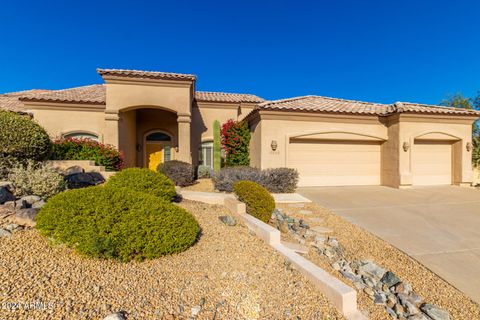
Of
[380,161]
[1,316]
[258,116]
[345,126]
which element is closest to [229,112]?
[258,116]

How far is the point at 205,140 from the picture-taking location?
13867 mm

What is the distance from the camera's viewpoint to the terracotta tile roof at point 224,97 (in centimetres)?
1393

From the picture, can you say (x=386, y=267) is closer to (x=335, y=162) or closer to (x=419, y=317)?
(x=419, y=317)

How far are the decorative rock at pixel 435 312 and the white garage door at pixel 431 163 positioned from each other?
9951 millimetres

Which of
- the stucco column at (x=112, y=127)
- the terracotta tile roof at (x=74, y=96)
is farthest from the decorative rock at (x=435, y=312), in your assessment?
the terracotta tile roof at (x=74, y=96)

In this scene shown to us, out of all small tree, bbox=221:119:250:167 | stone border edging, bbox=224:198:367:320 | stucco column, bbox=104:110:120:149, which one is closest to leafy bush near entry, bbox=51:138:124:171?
stucco column, bbox=104:110:120:149

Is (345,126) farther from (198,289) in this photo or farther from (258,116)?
(198,289)

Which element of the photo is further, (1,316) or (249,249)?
(249,249)

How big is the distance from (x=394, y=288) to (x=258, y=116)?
8.05m

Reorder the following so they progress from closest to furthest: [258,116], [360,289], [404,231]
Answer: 1. [360,289]
2. [404,231]
3. [258,116]

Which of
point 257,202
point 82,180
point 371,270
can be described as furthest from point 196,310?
point 82,180

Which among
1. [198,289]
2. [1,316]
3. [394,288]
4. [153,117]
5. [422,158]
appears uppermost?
[153,117]

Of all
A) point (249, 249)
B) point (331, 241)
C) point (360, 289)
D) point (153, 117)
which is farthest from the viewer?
point (153, 117)

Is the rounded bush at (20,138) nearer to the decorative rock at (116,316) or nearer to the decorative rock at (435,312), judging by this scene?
the decorative rock at (116,316)
